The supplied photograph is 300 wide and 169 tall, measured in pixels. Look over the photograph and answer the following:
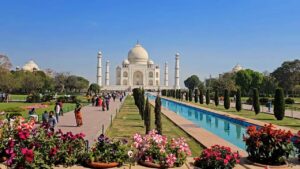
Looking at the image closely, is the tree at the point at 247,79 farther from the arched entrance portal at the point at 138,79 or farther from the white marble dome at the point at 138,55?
the arched entrance portal at the point at 138,79

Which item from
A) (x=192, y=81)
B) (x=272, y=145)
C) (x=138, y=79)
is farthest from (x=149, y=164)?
(x=192, y=81)

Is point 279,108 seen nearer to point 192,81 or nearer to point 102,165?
point 102,165

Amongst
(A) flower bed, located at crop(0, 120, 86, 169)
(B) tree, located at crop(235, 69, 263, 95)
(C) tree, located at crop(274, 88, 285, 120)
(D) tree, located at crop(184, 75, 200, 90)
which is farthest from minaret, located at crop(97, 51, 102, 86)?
(A) flower bed, located at crop(0, 120, 86, 169)

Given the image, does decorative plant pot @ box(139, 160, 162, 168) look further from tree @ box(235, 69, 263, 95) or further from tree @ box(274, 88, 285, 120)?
tree @ box(235, 69, 263, 95)

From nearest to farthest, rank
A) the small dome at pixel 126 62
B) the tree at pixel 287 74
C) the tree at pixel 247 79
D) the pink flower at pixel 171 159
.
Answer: the pink flower at pixel 171 159, the tree at pixel 287 74, the tree at pixel 247 79, the small dome at pixel 126 62

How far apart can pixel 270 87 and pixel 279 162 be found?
45.6 metres

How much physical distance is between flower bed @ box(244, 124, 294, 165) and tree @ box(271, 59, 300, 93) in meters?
43.4

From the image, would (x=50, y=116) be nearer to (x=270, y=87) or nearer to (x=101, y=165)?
(x=101, y=165)

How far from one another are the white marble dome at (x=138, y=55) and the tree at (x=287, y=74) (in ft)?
124

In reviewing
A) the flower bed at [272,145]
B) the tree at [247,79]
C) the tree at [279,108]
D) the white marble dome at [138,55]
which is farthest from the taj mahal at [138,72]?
the flower bed at [272,145]

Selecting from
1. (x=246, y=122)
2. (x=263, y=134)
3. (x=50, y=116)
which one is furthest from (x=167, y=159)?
(x=246, y=122)

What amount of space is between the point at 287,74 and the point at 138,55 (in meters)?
40.6

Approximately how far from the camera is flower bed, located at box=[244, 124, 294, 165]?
245 inches

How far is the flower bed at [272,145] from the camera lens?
20.4 ft
